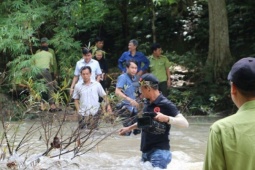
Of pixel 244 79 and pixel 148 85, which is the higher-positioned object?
pixel 244 79

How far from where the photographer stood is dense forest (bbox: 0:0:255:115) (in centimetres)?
1369

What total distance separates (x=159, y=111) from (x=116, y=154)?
3.24 metres

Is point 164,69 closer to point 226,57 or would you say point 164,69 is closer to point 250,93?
point 226,57

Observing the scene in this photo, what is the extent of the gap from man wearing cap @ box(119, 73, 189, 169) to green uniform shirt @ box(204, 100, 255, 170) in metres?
3.00

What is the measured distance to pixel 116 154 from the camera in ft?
29.3

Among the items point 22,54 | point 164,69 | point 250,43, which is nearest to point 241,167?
point 164,69

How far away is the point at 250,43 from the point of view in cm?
1641

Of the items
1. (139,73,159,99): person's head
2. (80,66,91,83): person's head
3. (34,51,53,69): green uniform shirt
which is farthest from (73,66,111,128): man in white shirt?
(34,51,53,69): green uniform shirt

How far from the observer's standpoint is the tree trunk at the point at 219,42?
14141mm

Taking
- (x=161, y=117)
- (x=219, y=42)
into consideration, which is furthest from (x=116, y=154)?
(x=219, y=42)

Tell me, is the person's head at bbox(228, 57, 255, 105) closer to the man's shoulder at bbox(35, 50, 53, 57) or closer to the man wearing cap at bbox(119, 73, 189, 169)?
the man wearing cap at bbox(119, 73, 189, 169)

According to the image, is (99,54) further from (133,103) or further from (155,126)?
(155,126)

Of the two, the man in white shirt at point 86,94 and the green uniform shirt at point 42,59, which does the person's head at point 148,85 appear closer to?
the man in white shirt at point 86,94

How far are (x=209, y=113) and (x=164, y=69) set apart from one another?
1.55m
